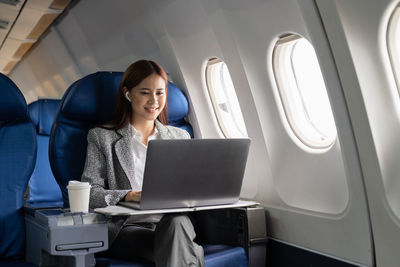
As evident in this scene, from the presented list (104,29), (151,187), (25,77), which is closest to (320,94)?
(151,187)

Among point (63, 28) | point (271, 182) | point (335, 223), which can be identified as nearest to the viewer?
point (335, 223)

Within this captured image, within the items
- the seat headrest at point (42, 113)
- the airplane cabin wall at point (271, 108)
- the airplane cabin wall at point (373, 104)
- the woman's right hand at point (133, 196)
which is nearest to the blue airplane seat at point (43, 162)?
the seat headrest at point (42, 113)

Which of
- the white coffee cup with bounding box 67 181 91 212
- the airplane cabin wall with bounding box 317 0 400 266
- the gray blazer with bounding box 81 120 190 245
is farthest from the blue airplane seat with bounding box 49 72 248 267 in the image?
the airplane cabin wall with bounding box 317 0 400 266

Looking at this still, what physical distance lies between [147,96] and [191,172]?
0.79 metres

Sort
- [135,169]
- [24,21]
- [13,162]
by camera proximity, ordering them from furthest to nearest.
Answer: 1. [24,21]
2. [135,169]
3. [13,162]

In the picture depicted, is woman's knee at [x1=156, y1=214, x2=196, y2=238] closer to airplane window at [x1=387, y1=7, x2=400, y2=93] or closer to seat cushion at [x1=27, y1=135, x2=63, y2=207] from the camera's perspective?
airplane window at [x1=387, y1=7, x2=400, y2=93]

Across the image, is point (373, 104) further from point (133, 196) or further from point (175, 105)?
point (175, 105)

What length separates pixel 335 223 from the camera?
2605 mm

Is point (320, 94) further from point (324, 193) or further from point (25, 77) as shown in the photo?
point (25, 77)

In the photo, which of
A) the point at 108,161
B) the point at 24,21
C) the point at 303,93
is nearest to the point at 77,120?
the point at 108,161

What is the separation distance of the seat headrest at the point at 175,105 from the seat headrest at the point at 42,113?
1.19 metres

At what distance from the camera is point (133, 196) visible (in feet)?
8.11

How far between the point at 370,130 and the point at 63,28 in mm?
5477

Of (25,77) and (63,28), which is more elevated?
(25,77)
